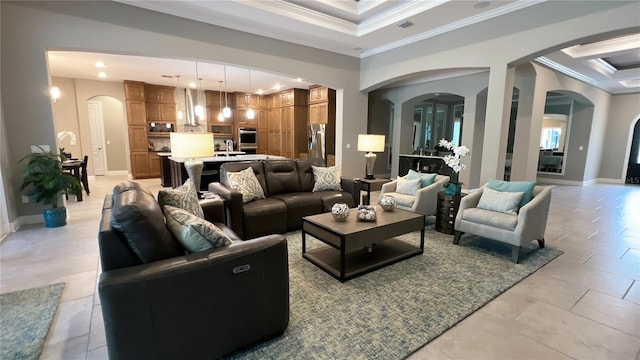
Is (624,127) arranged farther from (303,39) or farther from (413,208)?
(303,39)

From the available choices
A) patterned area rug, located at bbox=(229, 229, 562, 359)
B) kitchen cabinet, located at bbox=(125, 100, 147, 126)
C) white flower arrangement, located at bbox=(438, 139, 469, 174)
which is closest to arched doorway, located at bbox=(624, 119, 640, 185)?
patterned area rug, located at bbox=(229, 229, 562, 359)

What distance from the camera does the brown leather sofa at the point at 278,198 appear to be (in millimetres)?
3531

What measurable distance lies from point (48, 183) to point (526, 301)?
568 centimetres

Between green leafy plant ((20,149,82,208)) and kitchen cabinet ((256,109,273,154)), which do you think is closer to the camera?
green leafy plant ((20,149,82,208))

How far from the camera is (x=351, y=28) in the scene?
504 centimetres

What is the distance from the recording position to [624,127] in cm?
889

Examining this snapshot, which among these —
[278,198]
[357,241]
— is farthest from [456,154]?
[278,198]

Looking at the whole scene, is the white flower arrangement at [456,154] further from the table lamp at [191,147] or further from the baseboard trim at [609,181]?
the baseboard trim at [609,181]

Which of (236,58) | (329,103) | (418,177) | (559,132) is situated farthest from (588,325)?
(559,132)

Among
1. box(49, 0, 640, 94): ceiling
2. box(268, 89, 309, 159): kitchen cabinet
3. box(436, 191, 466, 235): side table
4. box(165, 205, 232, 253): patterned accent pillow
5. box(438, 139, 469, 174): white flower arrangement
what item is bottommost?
box(436, 191, 466, 235): side table

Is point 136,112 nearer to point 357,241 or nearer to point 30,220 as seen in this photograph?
point 30,220

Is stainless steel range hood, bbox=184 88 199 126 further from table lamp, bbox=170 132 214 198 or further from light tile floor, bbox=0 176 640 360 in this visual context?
table lamp, bbox=170 132 214 198

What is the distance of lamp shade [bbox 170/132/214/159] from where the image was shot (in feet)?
10.7

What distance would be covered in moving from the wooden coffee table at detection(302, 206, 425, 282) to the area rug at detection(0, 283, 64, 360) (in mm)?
2127
